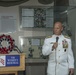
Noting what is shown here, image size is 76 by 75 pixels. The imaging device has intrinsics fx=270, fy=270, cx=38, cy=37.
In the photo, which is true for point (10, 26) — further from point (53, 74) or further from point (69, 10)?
point (53, 74)

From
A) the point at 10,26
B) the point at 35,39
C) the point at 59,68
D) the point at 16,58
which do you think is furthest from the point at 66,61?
the point at 10,26

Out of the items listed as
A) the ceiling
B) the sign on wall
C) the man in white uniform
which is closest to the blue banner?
the sign on wall

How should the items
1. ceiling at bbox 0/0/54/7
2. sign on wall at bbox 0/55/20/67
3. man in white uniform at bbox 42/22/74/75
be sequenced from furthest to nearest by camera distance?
ceiling at bbox 0/0/54/7
sign on wall at bbox 0/55/20/67
man in white uniform at bbox 42/22/74/75

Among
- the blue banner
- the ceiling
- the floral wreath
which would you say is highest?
the ceiling

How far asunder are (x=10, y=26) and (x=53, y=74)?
1.63 m

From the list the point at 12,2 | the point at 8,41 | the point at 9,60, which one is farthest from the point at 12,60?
the point at 12,2

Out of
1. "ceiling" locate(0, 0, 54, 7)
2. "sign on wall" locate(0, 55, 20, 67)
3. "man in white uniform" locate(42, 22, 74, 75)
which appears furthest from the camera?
"ceiling" locate(0, 0, 54, 7)

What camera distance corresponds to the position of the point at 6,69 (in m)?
4.75

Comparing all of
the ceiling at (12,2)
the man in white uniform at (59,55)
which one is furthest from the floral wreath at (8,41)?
the man in white uniform at (59,55)

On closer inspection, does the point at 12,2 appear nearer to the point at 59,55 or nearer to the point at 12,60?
the point at 12,60

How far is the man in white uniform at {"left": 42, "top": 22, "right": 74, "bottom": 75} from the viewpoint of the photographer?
4.41m

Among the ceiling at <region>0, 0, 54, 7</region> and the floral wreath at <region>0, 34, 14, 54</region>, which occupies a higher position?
the ceiling at <region>0, 0, 54, 7</region>

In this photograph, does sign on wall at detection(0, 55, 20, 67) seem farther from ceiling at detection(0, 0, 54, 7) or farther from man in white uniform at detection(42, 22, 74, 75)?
ceiling at detection(0, 0, 54, 7)

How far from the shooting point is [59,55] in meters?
4.42
